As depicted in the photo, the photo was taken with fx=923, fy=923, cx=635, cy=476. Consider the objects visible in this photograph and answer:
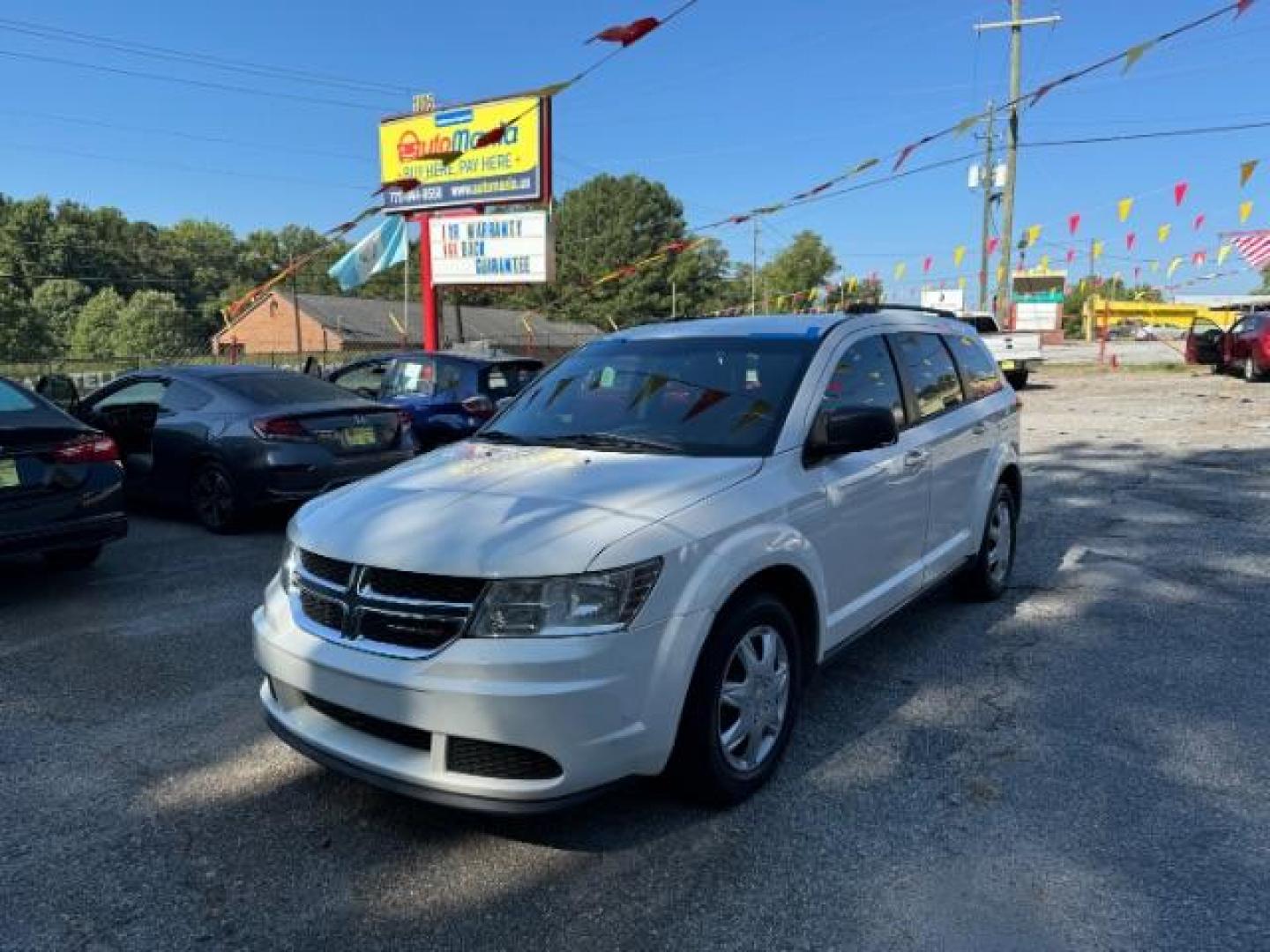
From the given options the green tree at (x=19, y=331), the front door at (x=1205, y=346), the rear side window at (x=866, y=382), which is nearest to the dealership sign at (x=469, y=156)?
the rear side window at (x=866, y=382)

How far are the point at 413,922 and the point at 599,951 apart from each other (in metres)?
0.55

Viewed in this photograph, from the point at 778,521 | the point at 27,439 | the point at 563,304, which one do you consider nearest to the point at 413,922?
the point at 778,521

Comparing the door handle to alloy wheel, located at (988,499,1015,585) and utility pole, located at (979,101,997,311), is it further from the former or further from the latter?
utility pole, located at (979,101,997,311)

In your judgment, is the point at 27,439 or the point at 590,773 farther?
the point at 27,439

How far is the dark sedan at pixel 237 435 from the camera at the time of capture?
7.39 metres

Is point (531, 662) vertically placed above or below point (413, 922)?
above

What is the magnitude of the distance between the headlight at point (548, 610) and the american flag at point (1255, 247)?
108ft

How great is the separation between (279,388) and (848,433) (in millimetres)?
6009

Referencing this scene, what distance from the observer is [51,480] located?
548 cm

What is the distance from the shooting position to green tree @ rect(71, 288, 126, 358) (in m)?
60.6

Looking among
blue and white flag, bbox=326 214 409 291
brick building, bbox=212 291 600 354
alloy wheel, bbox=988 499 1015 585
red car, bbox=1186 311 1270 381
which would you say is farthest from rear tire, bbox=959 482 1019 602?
brick building, bbox=212 291 600 354

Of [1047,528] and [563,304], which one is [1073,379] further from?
[563,304]

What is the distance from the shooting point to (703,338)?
4.32 metres

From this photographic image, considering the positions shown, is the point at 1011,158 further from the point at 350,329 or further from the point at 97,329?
the point at 97,329
